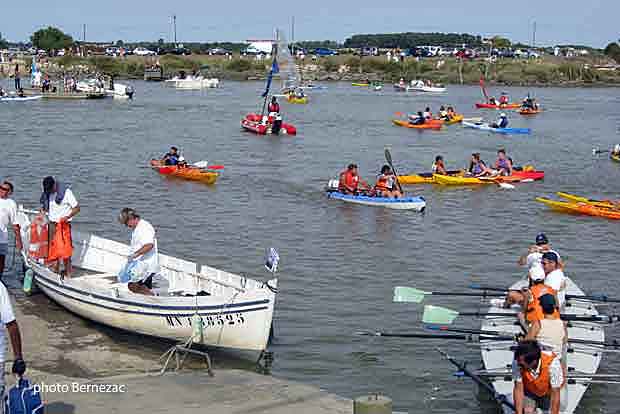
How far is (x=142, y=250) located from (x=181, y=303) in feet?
3.13

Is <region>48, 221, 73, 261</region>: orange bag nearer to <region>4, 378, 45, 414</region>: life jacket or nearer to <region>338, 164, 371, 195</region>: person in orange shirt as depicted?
<region>4, 378, 45, 414</region>: life jacket

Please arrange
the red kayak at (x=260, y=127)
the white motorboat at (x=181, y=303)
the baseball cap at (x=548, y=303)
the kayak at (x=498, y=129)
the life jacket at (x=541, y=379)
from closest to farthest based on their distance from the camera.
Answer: the life jacket at (x=541, y=379)
the baseball cap at (x=548, y=303)
the white motorboat at (x=181, y=303)
the red kayak at (x=260, y=127)
the kayak at (x=498, y=129)

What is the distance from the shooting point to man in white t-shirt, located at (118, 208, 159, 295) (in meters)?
12.5

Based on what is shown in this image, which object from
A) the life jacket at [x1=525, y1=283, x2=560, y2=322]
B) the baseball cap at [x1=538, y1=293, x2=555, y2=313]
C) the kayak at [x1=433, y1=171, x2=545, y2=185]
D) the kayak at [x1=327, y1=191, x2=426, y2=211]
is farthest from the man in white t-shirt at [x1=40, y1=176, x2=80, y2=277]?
the kayak at [x1=433, y1=171, x2=545, y2=185]

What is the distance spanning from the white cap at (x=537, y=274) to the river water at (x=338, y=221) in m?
1.80

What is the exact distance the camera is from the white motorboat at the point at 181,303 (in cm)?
1209

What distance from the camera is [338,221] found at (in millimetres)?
24391

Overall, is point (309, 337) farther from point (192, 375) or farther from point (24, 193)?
point (24, 193)

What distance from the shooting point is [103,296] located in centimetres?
1321

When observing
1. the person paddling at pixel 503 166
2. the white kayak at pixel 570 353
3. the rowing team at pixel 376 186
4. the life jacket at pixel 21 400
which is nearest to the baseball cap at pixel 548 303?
the white kayak at pixel 570 353

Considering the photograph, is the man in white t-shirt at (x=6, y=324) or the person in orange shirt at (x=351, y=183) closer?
the man in white t-shirt at (x=6, y=324)

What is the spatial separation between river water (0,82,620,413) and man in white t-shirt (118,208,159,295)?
3.00 feet

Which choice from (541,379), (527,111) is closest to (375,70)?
(527,111)

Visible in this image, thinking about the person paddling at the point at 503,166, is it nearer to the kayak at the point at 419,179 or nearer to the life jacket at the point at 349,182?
the kayak at the point at 419,179
